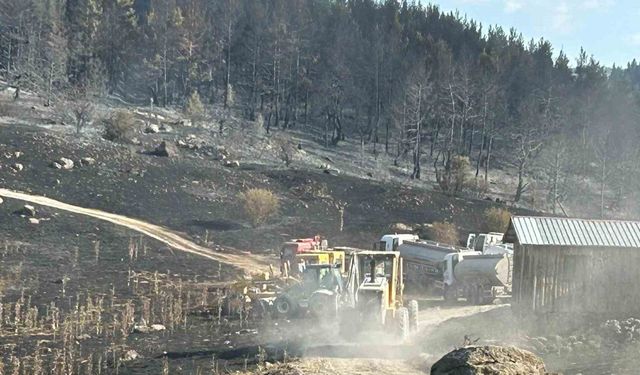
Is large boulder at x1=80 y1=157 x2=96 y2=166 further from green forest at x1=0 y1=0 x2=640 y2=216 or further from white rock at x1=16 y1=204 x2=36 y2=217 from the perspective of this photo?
green forest at x1=0 y1=0 x2=640 y2=216

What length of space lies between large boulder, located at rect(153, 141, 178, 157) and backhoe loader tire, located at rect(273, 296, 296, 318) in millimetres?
28059

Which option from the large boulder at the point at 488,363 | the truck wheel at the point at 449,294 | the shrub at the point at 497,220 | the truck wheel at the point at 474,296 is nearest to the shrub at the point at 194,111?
the shrub at the point at 497,220

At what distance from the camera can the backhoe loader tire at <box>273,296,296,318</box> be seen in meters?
22.3

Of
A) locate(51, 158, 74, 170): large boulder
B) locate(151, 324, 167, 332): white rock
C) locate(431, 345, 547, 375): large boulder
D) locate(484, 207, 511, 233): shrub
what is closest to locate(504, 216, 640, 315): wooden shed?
locate(151, 324, 167, 332): white rock

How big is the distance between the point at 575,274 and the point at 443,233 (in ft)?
59.2

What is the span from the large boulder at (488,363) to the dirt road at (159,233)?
22630 mm

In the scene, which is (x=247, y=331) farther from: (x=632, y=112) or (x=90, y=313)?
(x=632, y=112)

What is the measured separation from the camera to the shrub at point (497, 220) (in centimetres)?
4294

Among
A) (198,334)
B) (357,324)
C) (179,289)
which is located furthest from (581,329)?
(179,289)

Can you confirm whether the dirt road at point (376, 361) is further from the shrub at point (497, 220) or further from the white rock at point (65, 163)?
the white rock at point (65, 163)

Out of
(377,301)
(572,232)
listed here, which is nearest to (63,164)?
(377,301)

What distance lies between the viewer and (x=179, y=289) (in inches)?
1057

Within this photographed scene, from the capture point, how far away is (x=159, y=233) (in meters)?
36.3

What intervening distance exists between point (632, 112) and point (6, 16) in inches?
2884
